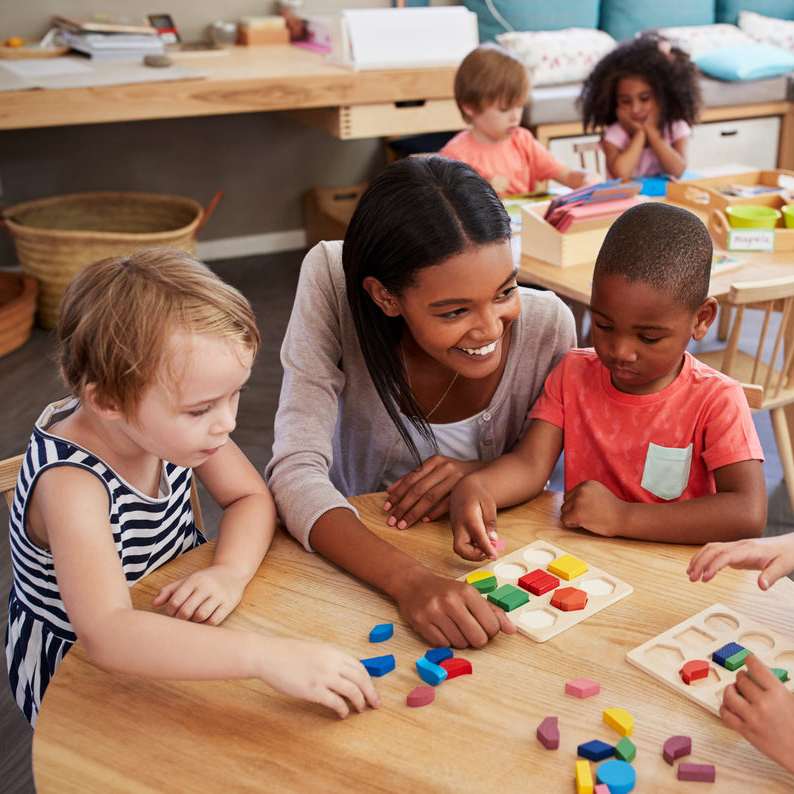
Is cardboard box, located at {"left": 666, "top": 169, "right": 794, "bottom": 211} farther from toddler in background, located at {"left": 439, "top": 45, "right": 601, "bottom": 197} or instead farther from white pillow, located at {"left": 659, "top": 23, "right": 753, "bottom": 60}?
white pillow, located at {"left": 659, "top": 23, "right": 753, "bottom": 60}

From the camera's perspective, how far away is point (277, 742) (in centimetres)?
84

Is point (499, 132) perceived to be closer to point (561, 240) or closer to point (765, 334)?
point (561, 240)

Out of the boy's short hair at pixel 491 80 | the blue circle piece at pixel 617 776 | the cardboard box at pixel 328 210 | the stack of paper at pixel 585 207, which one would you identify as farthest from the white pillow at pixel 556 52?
the blue circle piece at pixel 617 776

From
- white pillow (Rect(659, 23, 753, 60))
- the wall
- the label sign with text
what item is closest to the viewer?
the label sign with text

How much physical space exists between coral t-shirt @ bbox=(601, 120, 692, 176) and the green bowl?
847mm

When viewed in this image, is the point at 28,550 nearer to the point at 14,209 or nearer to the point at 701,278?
the point at 701,278

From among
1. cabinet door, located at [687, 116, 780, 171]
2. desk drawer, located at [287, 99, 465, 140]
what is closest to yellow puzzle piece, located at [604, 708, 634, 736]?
desk drawer, located at [287, 99, 465, 140]

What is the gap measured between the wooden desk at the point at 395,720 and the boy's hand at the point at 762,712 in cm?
2

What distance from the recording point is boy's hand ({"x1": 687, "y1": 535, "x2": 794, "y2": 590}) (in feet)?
3.25

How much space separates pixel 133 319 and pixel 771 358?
5.92 feet

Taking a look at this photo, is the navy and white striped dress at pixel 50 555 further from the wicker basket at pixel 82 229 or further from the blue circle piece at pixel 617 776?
the wicker basket at pixel 82 229

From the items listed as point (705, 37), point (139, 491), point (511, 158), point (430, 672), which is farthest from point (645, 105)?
point (430, 672)

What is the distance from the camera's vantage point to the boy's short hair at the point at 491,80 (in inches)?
115

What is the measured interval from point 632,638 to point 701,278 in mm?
534
